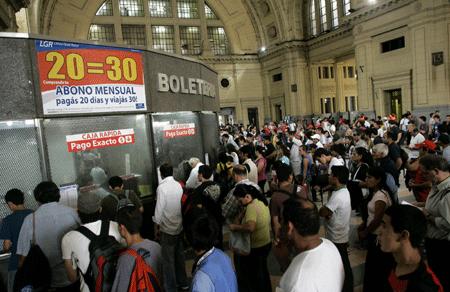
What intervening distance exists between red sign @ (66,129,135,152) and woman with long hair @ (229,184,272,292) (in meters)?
2.82

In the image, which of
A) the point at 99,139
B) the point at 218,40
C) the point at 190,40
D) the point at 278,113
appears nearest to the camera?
the point at 99,139

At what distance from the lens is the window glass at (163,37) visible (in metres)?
31.0

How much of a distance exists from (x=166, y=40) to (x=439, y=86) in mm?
22756

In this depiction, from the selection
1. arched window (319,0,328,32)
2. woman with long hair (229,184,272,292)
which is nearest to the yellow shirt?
woman with long hair (229,184,272,292)

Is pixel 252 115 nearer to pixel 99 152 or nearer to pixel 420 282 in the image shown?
pixel 99 152

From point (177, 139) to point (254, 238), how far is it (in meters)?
3.76

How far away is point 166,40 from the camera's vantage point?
31.4m

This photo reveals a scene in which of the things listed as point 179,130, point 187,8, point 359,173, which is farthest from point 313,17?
point 359,173

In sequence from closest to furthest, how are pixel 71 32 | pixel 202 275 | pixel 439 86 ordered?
pixel 202 275
pixel 439 86
pixel 71 32

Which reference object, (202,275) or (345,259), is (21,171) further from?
(345,259)

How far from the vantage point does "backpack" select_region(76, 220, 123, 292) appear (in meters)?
2.79

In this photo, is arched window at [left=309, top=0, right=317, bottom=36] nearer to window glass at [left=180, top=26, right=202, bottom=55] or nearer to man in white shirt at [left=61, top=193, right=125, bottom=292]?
window glass at [left=180, top=26, right=202, bottom=55]

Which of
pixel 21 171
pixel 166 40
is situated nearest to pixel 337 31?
pixel 166 40

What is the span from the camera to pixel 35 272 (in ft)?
11.2
